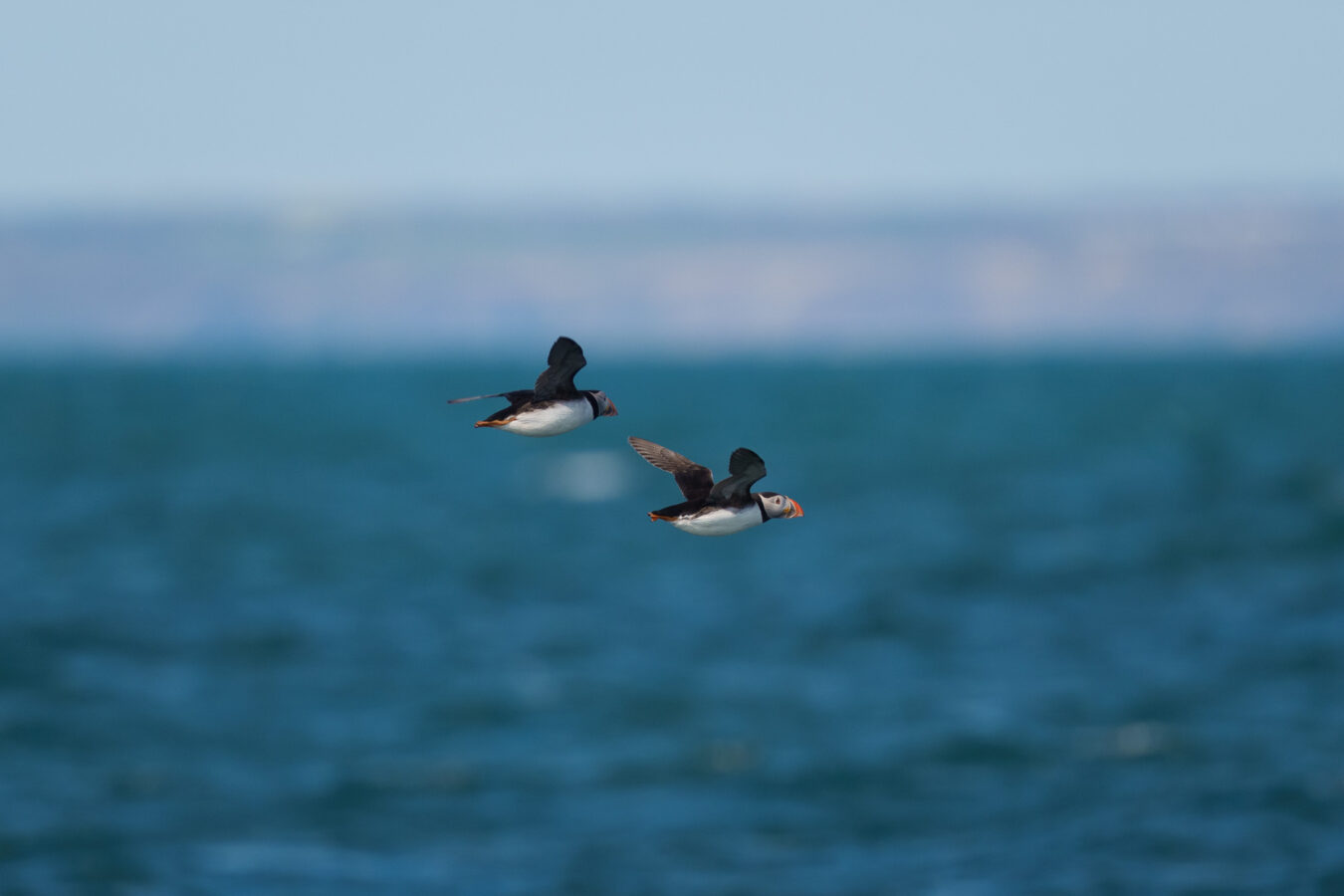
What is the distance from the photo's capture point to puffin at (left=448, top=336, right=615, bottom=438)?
8359 mm

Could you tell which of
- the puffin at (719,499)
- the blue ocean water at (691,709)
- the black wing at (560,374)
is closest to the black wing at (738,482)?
the puffin at (719,499)

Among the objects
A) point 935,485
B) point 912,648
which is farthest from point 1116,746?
point 935,485

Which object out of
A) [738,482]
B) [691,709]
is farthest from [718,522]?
[691,709]

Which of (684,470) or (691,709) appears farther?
(691,709)

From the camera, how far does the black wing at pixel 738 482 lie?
27.6 ft

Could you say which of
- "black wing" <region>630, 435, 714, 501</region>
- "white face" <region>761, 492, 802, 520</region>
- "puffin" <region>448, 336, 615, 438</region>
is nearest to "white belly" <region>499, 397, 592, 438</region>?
"puffin" <region>448, 336, 615, 438</region>

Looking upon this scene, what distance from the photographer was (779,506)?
27.8 ft

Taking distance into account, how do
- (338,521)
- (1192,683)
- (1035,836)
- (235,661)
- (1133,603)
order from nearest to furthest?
(1035,836) → (1192,683) → (235,661) → (1133,603) → (338,521)

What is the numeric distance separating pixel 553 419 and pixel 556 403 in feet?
0.34

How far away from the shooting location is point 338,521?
157 m

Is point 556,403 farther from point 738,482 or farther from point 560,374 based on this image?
point 738,482

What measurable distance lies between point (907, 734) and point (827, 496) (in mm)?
96721

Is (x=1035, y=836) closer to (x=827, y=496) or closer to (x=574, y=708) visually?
(x=574, y=708)

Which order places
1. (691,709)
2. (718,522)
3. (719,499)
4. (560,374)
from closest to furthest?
(718,522) → (719,499) → (560,374) → (691,709)
